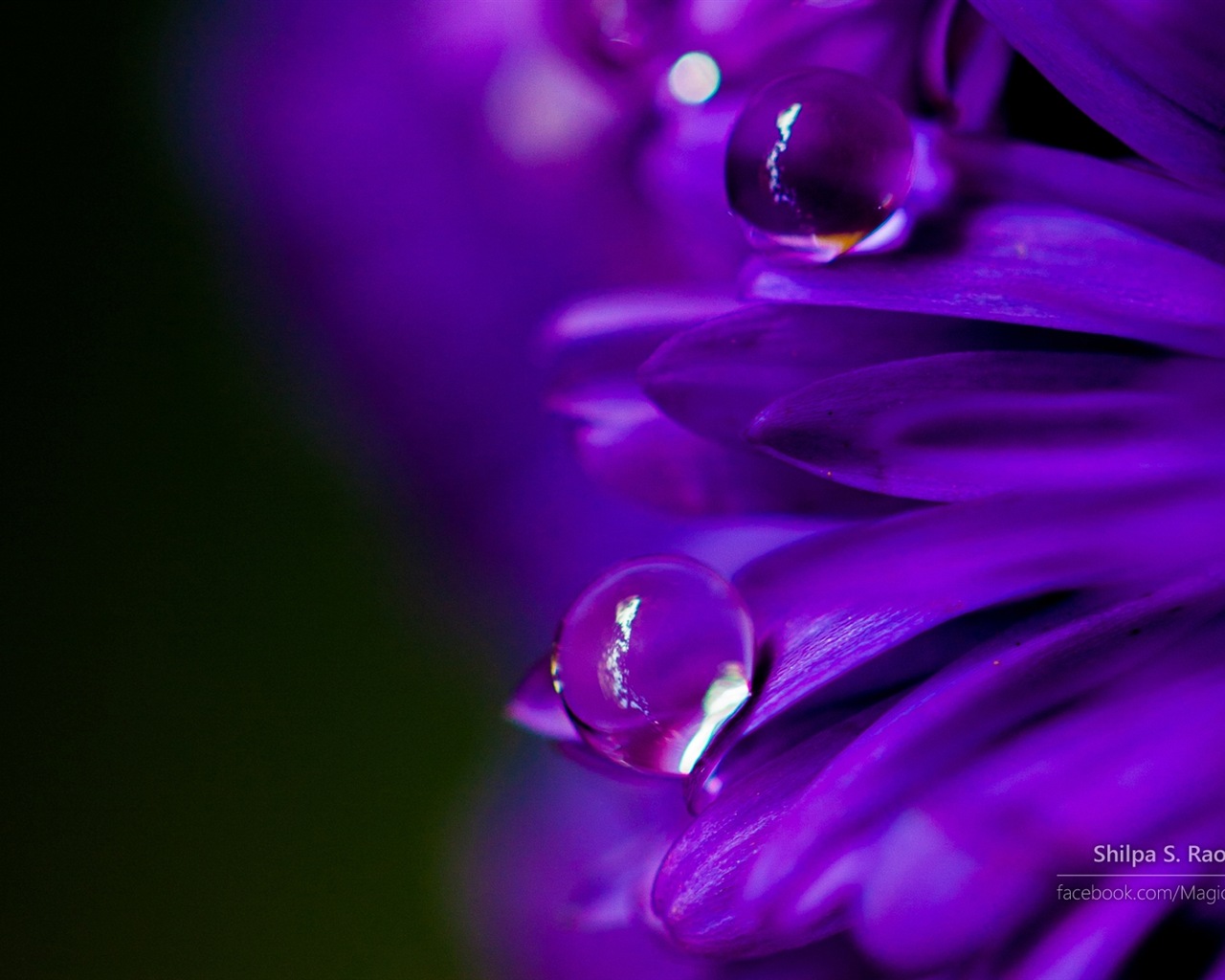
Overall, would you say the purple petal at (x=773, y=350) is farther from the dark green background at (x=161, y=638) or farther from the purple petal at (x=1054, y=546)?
the dark green background at (x=161, y=638)

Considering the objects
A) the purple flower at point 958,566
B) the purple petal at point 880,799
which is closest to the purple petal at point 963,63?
the purple flower at point 958,566

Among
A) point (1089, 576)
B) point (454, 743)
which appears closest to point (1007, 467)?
point (1089, 576)

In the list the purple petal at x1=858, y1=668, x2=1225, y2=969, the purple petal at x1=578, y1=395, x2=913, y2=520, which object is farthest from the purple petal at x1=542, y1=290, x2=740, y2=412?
the purple petal at x1=858, y1=668, x2=1225, y2=969

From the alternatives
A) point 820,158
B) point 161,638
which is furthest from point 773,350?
point 161,638

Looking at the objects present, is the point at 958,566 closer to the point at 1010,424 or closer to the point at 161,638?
the point at 1010,424

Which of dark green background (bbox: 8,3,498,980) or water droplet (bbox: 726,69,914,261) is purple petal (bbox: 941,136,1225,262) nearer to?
water droplet (bbox: 726,69,914,261)

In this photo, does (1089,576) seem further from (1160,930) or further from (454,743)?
(454,743)

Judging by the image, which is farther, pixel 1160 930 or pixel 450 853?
pixel 450 853
